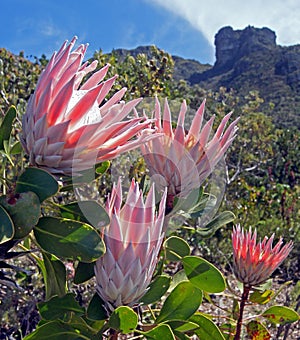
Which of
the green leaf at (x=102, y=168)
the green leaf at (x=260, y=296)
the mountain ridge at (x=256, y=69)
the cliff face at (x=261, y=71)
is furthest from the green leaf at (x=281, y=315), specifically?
the cliff face at (x=261, y=71)

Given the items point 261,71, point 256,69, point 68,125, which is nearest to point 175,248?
point 68,125

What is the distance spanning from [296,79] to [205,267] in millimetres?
34127

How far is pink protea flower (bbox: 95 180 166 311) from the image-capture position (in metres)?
0.71

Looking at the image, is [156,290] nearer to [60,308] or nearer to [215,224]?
[60,308]

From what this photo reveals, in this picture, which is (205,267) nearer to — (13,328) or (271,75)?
(13,328)

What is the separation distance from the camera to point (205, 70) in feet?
165

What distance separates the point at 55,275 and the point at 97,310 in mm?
98

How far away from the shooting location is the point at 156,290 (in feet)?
2.72

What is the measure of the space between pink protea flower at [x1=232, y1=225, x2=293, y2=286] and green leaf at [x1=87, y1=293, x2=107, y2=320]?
60 cm

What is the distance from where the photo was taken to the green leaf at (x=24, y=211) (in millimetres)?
637

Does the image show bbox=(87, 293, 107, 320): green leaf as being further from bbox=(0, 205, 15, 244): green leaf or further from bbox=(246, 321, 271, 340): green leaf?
bbox=(246, 321, 271, 340): green leaf

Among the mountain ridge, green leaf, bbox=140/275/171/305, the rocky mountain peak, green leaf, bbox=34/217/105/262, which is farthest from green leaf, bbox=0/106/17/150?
the rocky mountain peak

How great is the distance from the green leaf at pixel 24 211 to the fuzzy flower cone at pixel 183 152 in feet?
0.95

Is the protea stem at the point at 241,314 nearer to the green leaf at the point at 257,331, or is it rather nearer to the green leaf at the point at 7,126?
the green leaf at the point at 257,331
